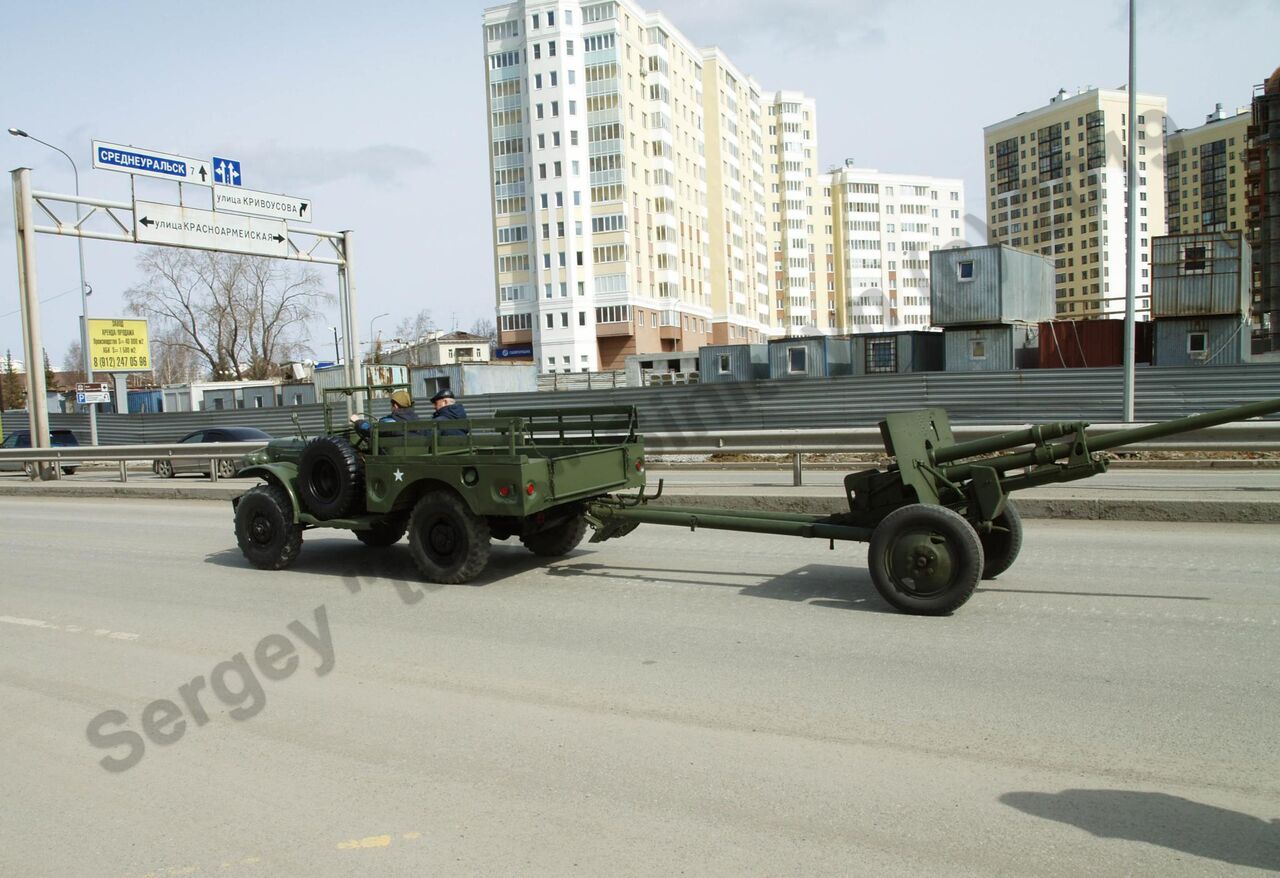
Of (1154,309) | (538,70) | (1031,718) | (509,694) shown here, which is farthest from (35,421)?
(538,70)

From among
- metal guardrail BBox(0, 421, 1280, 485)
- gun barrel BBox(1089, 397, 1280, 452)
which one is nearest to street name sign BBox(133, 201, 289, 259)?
metal guardrail BBox(0, 421, 1280, 485)

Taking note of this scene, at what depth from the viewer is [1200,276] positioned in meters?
37.4

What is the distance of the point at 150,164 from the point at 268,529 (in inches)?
659

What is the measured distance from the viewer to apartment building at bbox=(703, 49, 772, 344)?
98000 mm

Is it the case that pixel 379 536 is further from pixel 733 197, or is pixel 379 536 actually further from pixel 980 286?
pixel 733 197

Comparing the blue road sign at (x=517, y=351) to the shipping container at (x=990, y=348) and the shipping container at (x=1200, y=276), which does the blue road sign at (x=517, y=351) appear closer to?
the shipping container at (x=990, y=348)

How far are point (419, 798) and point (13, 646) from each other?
474cm

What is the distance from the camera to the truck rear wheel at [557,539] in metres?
9.57

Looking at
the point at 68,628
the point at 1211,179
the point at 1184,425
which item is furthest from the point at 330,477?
the point at 1211,179

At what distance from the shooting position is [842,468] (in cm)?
1770

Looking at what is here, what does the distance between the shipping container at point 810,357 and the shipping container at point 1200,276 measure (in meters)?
12.4

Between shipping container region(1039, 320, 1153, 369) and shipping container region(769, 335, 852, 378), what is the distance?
821cm

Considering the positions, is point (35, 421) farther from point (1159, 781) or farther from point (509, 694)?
point (1159, 781)

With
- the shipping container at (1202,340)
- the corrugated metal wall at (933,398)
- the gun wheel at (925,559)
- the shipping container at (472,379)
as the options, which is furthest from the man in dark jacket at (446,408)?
the shipping container at (1202,340)
